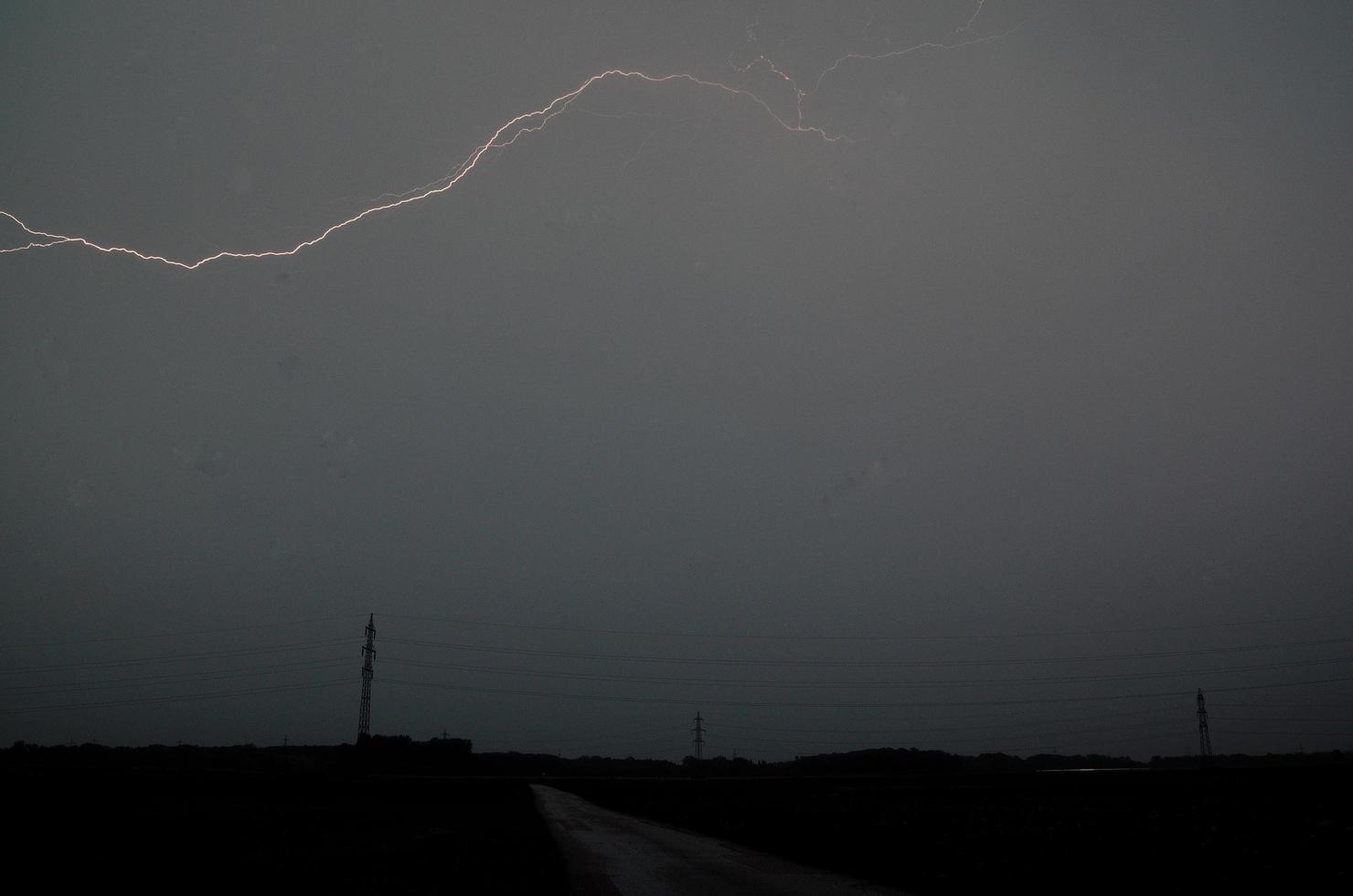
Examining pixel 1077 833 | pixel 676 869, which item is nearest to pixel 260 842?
pixel 676 869

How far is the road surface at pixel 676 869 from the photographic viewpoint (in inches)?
475

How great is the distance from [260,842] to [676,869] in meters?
12.0

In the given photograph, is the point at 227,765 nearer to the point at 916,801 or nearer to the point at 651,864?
the point at 916,801

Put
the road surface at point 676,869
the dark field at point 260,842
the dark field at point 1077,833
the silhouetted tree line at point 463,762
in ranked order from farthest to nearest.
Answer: the silhouetted tree line at point 463,762
the dark field at point 260,842
the road surface at point 676,869
the dark field at point 1077,833

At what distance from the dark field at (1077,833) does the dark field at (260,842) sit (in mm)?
5556

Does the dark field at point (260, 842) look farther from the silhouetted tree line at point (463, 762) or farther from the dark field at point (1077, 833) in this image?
the silhouetted tree line at point (463, 762)

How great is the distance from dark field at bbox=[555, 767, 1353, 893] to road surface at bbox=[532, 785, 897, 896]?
3.03 feet

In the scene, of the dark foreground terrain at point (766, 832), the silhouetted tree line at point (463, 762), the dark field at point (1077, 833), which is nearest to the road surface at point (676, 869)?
the dark foreground terrain at point (766, 832)

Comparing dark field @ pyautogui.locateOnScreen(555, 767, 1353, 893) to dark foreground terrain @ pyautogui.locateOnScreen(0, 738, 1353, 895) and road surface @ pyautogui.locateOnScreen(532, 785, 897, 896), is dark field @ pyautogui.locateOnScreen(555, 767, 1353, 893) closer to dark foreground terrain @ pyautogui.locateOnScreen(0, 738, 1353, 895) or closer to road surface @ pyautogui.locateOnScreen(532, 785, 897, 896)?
dark foreground terrain @ pyautogui.locateOnScreen(0, 738, 1353, 895)

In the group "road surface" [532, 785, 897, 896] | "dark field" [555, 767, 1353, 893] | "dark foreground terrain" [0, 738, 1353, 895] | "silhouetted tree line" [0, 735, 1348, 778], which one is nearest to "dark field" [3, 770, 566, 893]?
"dark foreground terrain" [0, 738, 1353, 895]

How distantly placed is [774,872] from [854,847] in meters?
3.13

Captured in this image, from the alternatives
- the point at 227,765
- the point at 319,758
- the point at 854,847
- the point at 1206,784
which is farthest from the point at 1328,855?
the point at 319,758

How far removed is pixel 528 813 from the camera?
3148 centimetres

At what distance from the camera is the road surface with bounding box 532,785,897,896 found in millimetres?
12070
